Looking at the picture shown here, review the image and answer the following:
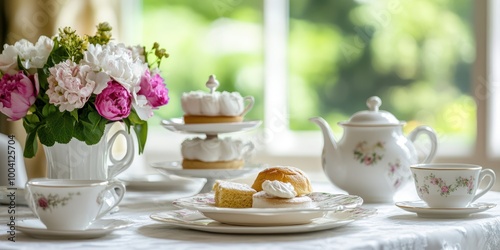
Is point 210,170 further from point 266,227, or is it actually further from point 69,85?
point 266,227

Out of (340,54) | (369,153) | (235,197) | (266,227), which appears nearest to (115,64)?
(235,197)

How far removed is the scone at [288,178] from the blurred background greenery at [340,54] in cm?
178

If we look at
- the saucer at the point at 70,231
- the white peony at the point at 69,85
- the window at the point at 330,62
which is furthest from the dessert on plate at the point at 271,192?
the window at the point at 330,62

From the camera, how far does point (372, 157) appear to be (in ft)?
5.74

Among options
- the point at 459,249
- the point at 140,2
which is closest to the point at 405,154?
the point at 459,249

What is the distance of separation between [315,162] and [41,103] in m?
2.03

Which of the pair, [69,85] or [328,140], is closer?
[69,85]

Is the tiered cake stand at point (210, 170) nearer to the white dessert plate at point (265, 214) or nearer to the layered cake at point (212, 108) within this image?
the layered cake at point (212, 108)

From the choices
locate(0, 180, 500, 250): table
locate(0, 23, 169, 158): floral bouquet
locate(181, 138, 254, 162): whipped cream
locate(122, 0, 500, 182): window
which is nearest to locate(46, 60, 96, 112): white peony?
locate(0, 23, 169, 158): floral bouquet

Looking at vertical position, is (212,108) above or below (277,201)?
above

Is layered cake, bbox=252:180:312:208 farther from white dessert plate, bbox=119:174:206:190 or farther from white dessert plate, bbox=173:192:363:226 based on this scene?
white dessert plate, bbox=119:174:206:190

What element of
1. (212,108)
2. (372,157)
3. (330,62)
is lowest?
(372,157)

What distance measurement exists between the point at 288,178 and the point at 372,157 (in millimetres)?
351

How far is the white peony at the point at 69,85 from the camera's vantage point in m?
1.48
